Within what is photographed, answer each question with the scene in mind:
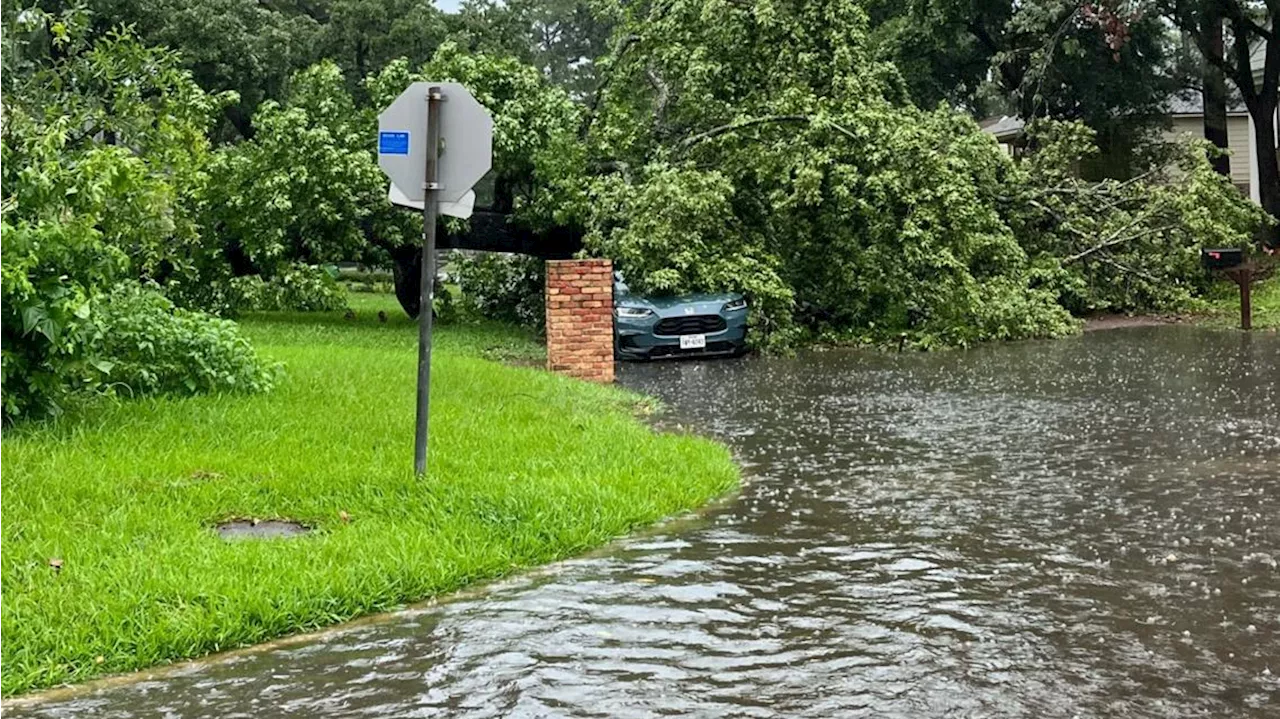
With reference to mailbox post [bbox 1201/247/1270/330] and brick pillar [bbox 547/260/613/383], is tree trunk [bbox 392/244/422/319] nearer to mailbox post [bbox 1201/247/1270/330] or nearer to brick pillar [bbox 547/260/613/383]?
brick pillar [bbox 547/260/613/383]

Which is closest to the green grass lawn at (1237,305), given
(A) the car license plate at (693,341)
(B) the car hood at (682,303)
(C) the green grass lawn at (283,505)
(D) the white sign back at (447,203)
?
(B) the car hood at (682,303)

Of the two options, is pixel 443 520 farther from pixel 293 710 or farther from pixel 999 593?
pixel 999 593

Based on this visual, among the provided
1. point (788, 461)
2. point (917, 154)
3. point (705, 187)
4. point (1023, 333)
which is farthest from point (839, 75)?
point (788, 461)

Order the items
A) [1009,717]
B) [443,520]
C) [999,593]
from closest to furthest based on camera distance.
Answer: [1009,717] → [999,593] → [443,520]

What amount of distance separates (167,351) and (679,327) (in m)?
7.49

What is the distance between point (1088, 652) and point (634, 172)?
48.9 ft

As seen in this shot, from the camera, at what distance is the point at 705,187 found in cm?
1661

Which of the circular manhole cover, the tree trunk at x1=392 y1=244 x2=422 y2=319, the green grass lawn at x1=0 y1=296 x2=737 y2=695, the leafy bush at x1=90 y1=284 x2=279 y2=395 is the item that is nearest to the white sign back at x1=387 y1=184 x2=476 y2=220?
the green grass lawn at x1=0 y1=296 x2=737 y2=695

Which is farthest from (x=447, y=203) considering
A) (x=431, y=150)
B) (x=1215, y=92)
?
(x=1215, y=92)

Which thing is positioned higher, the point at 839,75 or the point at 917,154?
the point at 839,75

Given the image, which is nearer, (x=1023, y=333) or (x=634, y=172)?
(x=1023, y=333)

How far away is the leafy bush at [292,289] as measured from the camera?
17.6 m

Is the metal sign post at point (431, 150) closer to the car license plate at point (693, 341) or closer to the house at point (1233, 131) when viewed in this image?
the car license plate at point (693, 341)

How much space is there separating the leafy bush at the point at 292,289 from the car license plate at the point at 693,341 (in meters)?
5.25
